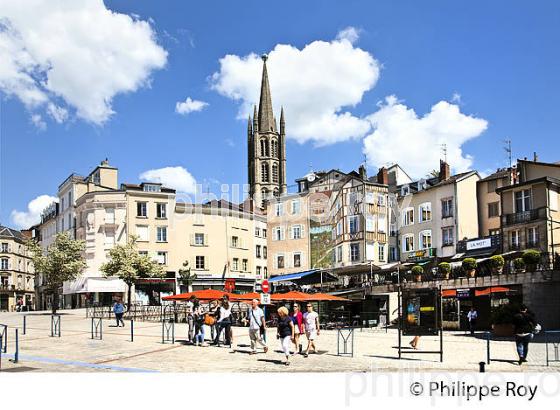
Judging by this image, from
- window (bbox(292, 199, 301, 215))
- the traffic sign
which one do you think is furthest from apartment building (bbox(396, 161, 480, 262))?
the traffic sign

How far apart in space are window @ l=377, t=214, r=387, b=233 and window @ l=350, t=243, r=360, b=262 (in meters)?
2.41

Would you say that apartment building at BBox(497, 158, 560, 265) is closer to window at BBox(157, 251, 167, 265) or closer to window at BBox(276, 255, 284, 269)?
window at BBox(276, 255, 284, 269)

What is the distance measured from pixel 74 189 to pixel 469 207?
1519 inches

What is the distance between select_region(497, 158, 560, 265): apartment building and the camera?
40969mm

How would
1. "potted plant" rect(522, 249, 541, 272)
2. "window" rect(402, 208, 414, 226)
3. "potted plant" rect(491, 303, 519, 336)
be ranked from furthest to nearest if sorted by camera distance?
1. "window" rect(402, 208, 414, 226)
2. "potted plant" rect(522, 249, 541, 272)
3. "potted plant" rect(491, 303, 519, 336)

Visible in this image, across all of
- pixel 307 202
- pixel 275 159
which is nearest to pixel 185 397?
pixel 307 202

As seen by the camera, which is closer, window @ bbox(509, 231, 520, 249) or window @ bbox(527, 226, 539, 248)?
window @ bbox(527, 226, 539, 248)

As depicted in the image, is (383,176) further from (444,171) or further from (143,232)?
(143,232)

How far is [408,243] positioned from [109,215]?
2778cm

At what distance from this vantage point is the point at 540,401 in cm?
1253

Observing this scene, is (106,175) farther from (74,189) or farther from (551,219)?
(551,219)

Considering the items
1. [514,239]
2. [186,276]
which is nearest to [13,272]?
[186,276]

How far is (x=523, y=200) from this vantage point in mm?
42688

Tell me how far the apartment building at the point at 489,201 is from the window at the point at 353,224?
10433 millimetres
